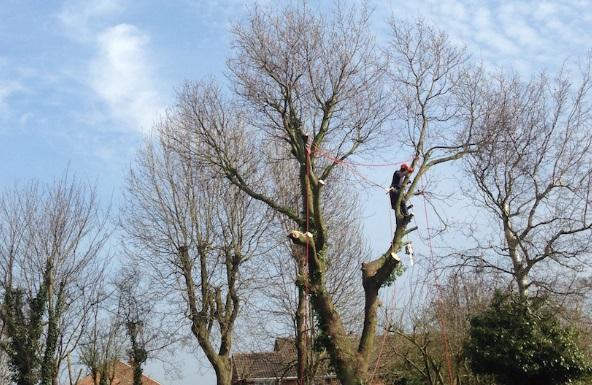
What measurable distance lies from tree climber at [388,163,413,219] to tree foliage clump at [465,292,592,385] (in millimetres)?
3113

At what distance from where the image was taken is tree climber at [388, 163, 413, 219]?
12.3 m

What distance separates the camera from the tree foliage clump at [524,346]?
12.8 meters

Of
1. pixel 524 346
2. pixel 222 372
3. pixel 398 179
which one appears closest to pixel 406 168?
pixel 398 179

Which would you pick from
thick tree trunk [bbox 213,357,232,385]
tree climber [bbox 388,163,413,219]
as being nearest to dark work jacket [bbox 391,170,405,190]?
tree climber [bbox 388,163,413,219]

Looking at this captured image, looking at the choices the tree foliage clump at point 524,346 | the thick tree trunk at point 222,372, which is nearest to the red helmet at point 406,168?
the tree foliage clump at point 524,346

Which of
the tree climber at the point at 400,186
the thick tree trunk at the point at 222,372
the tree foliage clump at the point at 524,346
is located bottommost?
the tree foliage clump at the point at 524,346

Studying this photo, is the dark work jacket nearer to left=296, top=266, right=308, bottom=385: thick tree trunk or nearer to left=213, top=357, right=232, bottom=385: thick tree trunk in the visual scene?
left=296, top=266, right=308, bottom=385: thick tree trunk

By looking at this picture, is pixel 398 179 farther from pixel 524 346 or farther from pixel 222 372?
pixel 222 372

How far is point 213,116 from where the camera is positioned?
17.8 meters

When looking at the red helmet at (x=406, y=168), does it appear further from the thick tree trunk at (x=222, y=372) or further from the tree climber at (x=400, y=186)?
the thick tree trunk at (x=222, y=372)

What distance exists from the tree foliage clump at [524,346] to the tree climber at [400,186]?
3.11 m

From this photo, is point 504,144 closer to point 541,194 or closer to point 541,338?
point 541,194

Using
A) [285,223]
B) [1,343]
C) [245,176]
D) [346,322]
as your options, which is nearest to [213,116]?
[245,176]

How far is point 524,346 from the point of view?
1291cm
